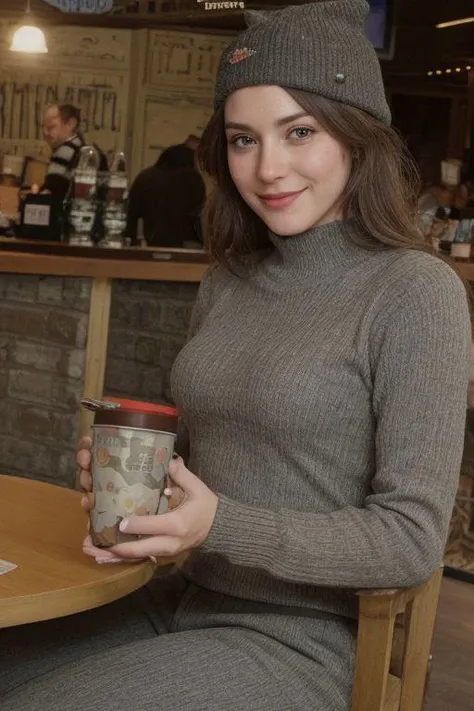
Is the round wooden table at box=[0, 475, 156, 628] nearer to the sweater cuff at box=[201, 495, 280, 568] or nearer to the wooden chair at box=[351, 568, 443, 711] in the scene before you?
the sweater cuff at box=[201, 495, 280, 568]

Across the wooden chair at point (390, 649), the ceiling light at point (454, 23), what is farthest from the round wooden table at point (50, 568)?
the ceiling light at point (454, 23)

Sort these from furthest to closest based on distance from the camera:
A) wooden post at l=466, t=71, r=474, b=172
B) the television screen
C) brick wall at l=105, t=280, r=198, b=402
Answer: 1. the television screen
2. wooden post at l=466, t=71, r=474, b=172
3. brick wall at l=105, t=280, r=198, b=402

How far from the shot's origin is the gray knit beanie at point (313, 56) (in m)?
1.66

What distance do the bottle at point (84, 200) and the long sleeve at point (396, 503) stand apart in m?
3.34

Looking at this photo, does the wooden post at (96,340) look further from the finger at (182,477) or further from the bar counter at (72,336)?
the finger at (182,477)

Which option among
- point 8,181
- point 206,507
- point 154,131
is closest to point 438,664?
point 206,507

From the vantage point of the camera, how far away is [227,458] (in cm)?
167

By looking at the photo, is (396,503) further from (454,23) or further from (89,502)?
(454,23)

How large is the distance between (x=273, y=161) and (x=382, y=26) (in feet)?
18.5

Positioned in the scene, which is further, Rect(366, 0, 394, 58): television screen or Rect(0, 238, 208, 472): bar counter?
Rect(366, 0, 394, 58): television screen

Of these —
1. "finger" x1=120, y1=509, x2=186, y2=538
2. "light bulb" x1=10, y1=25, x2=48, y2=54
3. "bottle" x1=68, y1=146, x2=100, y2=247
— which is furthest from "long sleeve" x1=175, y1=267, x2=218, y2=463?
"light bulb" x1=10, y1=25, x2=48, y2=54

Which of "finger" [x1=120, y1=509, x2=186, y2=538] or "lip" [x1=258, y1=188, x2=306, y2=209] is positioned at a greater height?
"lip" [x1=258, y1=188, x2=306, y2=209]

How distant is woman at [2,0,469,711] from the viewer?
1.47m

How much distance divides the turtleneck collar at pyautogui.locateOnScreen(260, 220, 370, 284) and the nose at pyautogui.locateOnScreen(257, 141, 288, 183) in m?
0.13
